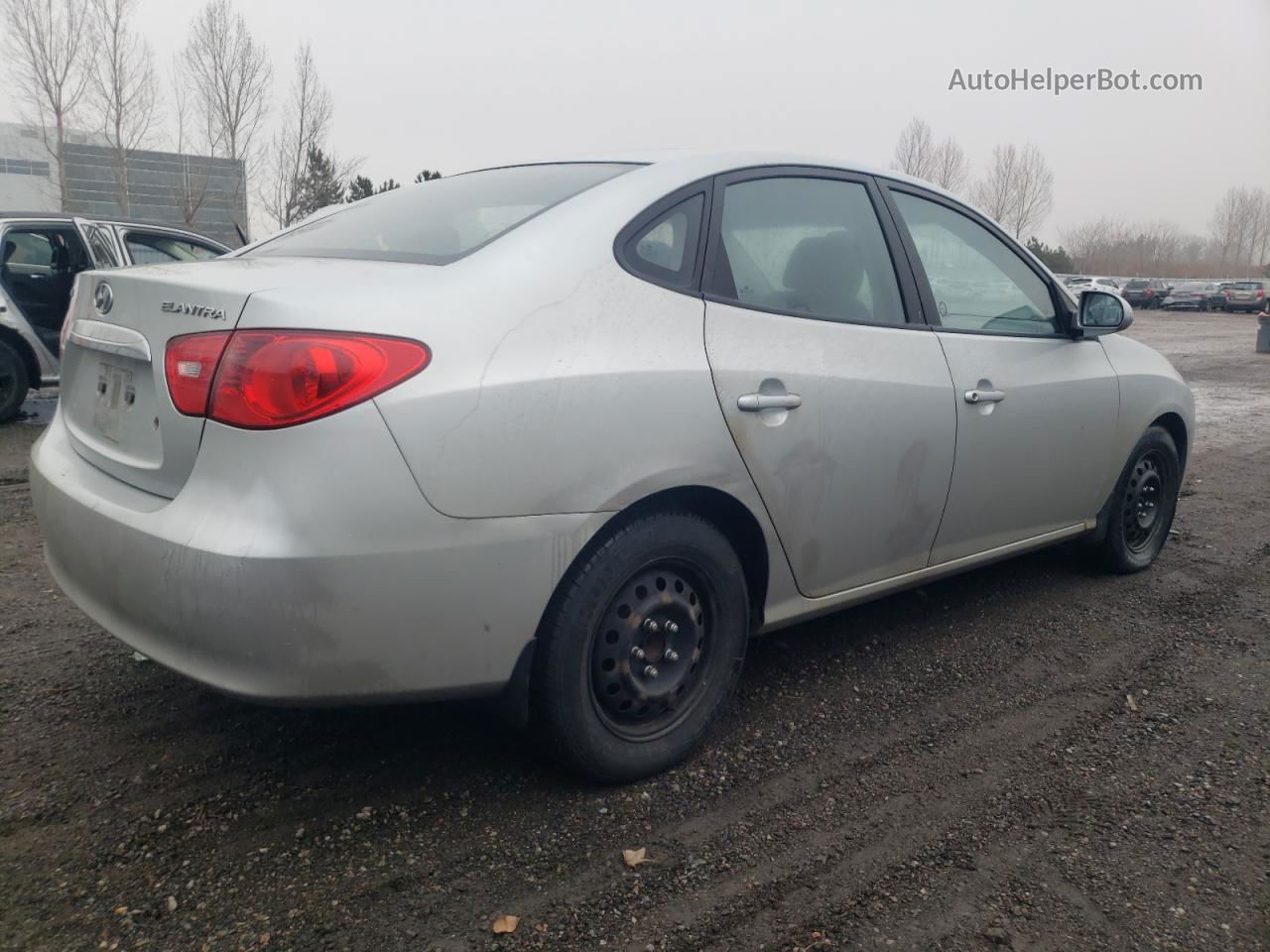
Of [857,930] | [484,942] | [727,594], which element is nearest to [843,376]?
[727,594]

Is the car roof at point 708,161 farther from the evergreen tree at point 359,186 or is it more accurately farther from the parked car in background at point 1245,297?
the parked car in background at point 1245,297

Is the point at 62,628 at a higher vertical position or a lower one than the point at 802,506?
lower

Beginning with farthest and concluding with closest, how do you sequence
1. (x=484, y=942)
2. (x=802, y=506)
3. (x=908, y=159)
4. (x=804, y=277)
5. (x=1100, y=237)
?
1. (x=1100, y=237)
2. (x=908, y=159)
3. (x=804, y=277)
4. (x=802, y=506)
5. (x=484, y=942)

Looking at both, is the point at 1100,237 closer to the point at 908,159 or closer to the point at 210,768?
the point at 908,159

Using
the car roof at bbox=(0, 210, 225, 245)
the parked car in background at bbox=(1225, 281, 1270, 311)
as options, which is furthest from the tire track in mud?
the parked car in background at bbox=(1225, 281, 1270, 311)

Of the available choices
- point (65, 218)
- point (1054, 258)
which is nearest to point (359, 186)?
point (65, 218)

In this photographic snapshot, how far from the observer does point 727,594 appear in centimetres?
273

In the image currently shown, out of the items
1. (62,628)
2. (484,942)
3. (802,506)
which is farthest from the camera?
(62,628)

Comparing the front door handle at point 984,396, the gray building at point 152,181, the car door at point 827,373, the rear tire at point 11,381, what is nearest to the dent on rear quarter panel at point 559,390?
the car door at point 827,373

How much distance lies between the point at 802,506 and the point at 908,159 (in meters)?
47.3

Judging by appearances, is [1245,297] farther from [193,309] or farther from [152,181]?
[193,309]

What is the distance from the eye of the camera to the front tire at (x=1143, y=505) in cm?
438

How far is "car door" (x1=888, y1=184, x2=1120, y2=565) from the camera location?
3404 millimetres

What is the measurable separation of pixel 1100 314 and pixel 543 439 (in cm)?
277
